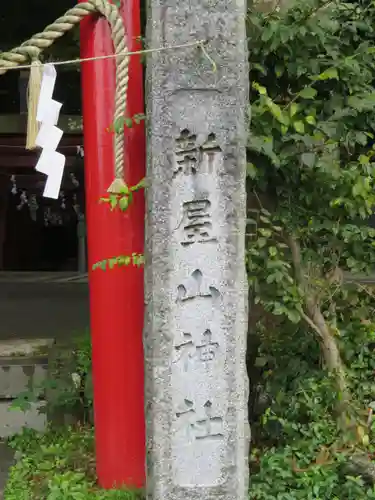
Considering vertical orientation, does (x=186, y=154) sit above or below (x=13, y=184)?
below

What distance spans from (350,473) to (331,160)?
5.12ft

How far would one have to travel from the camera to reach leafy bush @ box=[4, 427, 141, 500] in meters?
2.86

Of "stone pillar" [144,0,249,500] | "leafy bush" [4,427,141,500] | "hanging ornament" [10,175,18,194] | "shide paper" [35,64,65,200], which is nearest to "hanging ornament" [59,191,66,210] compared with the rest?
"hanging ornament" [10,175,18,194]

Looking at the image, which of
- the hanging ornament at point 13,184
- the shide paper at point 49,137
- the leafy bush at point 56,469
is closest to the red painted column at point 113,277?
the leafy bush at point 56,469

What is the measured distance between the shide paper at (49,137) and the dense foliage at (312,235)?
89cm

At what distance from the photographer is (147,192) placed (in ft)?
7.72

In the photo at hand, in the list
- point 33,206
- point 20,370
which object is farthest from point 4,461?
point 33,206

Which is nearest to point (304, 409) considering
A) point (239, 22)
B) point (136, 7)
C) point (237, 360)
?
point (237, 360)

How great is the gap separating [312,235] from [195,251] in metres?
1.06

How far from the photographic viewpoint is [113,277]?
288 cm

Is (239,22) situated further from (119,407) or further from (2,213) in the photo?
(2,213)

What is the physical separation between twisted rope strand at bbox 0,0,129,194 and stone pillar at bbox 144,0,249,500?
24 cm

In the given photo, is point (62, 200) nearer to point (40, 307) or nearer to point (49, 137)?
point (40, 307)

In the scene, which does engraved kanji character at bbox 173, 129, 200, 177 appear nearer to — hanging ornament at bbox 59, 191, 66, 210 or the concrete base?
the concrete base
